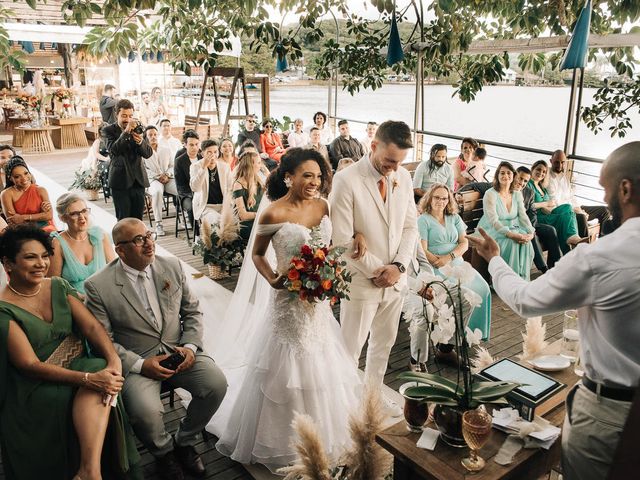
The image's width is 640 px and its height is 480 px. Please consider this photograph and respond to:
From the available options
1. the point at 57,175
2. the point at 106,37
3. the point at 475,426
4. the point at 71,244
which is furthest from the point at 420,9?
the point at 57,175

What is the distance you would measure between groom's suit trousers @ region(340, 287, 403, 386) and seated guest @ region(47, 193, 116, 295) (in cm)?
168

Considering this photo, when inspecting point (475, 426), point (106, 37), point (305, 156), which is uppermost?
point (106, 37)

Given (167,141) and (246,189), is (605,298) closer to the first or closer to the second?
(246,189)

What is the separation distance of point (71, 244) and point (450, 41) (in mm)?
3225

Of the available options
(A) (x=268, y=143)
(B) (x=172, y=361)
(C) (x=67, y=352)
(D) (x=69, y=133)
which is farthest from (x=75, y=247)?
(D) (x=69, y=133)

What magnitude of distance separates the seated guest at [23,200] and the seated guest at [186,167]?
79.7 inches

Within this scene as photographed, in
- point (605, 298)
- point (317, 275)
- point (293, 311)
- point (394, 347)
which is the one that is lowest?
point (394, 347)

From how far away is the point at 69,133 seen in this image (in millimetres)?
14672

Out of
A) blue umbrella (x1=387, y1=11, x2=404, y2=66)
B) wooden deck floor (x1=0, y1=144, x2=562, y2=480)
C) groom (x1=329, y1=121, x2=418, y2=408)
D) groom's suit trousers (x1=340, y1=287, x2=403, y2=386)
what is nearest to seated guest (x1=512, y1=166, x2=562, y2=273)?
wooden deck floor (x1=0, y1=144, x2=562, y2=480)

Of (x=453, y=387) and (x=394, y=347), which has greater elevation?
(x=453, y=387)

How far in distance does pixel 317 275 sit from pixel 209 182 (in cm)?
359

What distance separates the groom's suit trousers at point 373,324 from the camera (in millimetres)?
3064

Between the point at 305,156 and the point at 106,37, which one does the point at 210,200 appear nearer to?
the point at 305,156

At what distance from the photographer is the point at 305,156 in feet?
9.61
